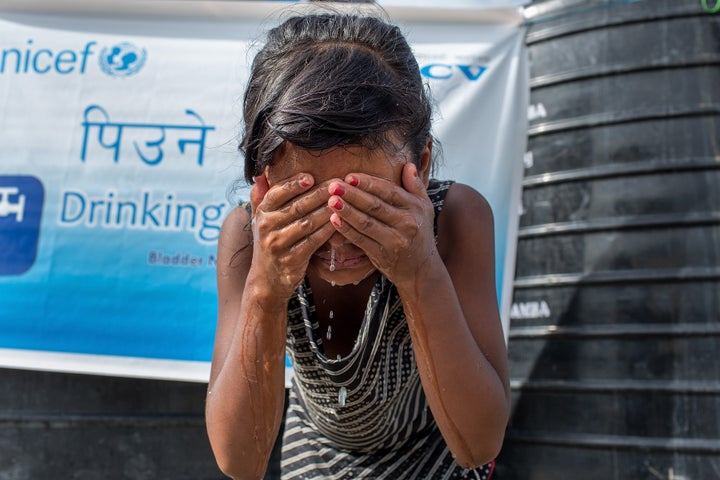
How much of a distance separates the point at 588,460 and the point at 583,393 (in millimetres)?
207

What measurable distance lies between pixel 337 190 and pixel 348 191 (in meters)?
0.02

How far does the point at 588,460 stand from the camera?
2.59 m

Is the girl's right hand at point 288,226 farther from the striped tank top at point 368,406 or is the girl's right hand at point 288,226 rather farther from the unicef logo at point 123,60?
the unicef logo at point 123,60

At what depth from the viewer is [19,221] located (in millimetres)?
2730

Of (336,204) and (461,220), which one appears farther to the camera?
(461,220)

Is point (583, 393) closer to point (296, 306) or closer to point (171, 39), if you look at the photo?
point (296, 306)

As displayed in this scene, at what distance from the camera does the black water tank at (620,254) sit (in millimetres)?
2531

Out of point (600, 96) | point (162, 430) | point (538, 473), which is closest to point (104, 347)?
point (162, 430)

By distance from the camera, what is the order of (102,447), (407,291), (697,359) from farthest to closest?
(102,447), (697,359), (407,291)

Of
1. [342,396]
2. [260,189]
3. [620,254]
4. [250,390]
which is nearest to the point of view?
[260,189]

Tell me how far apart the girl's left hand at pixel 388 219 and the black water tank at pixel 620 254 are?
1559 millimetres

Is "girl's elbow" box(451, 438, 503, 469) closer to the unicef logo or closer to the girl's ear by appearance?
the girl's ear

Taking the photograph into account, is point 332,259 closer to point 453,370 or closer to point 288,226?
point 288,226

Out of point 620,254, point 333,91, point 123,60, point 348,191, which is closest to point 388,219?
point 348,191
